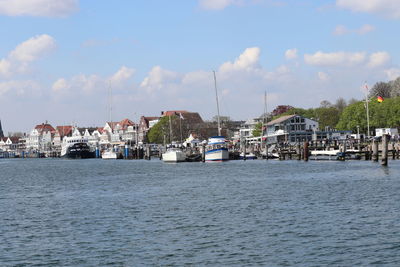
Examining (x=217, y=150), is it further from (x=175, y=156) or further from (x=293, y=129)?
(x=293, y=129)

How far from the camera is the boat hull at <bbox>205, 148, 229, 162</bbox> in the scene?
395ft

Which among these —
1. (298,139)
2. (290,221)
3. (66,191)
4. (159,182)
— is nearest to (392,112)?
(298,139)

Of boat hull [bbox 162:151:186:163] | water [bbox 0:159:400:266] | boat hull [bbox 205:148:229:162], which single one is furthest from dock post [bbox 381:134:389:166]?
boat hull [bbox 162:151:186:163]

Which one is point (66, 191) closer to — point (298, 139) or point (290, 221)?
point (290, 221)

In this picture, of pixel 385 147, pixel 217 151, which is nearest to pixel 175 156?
pixel 217 151

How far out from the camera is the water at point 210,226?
29297mm

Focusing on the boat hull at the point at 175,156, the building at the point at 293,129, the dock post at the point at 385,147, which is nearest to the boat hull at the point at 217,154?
the boat hull at the point at 175,156

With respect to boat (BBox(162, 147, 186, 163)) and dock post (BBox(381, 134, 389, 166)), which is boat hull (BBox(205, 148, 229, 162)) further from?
dock post (BBox(381, 134, 389, 166))

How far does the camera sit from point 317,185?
61.4m

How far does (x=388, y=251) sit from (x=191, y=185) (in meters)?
40.6

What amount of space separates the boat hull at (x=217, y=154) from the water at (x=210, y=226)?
187 ft

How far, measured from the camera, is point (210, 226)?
37.6 metres

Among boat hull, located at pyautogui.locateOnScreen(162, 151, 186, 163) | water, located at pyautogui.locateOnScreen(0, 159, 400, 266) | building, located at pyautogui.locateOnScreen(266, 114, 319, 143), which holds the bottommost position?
water, located at pyautogui.locateOnScreen(0, 159, 400, 266)

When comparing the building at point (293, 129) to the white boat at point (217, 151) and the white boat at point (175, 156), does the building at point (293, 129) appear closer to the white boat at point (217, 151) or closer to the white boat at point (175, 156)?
the white boat at point (175, 156)
